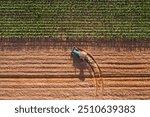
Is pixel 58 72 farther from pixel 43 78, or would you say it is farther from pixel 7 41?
pixel 7 41

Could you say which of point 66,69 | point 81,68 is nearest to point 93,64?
point 81,68

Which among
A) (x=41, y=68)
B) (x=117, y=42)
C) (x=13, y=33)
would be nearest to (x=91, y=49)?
(x=117, y=42)

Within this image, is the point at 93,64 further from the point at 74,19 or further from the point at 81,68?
the point at 74,19

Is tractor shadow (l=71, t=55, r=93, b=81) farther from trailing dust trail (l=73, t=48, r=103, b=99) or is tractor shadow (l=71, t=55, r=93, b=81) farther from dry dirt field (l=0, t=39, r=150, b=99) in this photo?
trailing dust trail (l=73, t=48, r=103, b=99)

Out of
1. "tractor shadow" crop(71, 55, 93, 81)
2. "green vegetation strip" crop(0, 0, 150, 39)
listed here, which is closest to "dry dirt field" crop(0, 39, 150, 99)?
"tractor shadow" crop(71, 55, 93, 81)

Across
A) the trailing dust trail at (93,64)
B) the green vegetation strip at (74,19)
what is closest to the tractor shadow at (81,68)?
the trailing dust trail at (93,64)

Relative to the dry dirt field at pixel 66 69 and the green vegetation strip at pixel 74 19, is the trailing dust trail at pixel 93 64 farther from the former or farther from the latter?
the green vegetation strip at pixel 74 19
